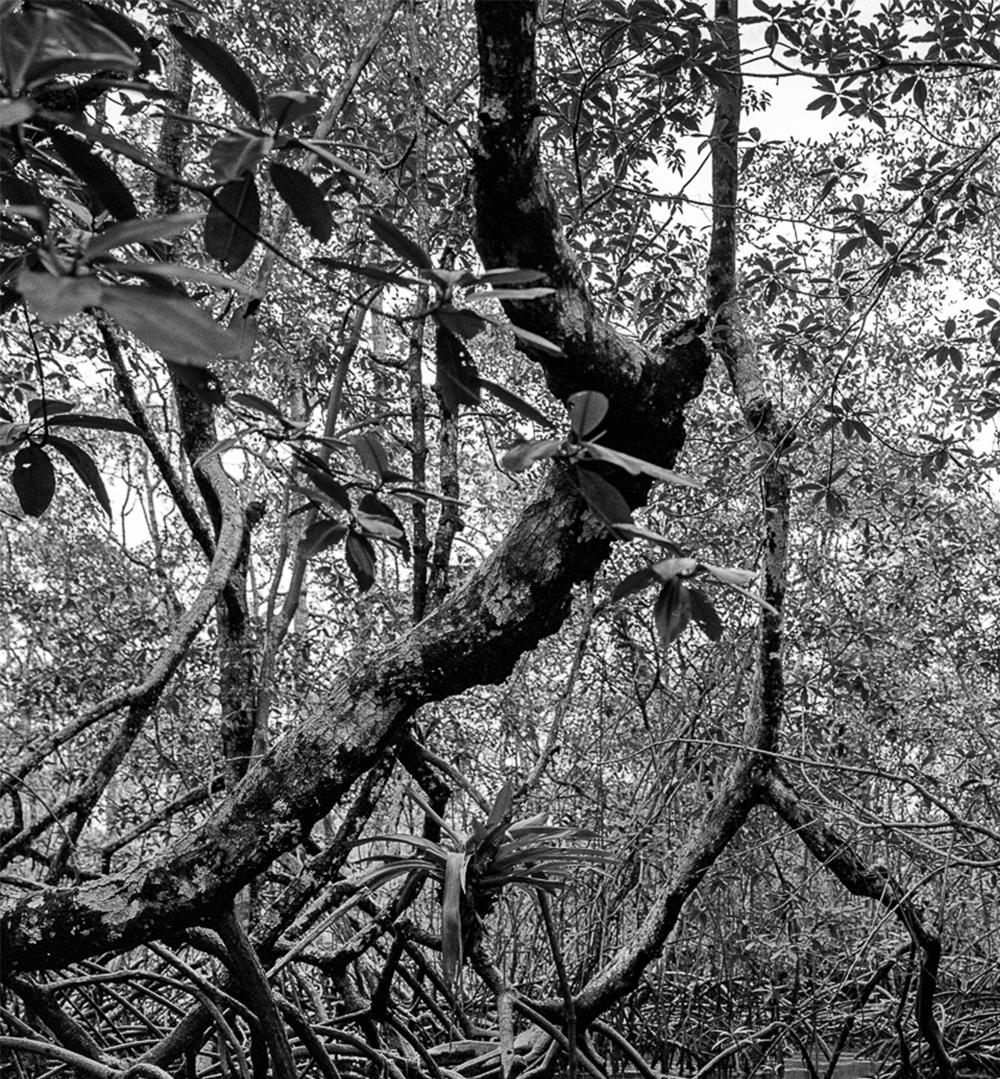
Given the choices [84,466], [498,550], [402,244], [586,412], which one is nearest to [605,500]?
[586,412]

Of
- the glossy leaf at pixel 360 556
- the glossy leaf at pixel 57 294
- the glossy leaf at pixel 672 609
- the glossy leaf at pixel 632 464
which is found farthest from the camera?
the glossy leaf at pixel 360 556

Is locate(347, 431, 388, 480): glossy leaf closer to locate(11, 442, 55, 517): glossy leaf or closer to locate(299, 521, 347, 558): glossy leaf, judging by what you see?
locate(299, 521, 347, 558): glossy leaf

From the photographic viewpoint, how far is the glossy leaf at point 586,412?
1.73ft

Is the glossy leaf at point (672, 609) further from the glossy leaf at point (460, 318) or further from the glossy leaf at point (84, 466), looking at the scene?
the glossy leaf at point (84, 466)

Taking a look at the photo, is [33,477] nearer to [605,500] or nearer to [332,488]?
[332,488]

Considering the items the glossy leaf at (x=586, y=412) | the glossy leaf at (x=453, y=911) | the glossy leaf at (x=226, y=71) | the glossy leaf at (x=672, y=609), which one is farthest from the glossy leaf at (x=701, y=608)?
Answer: the glossy leaf at (x=453, y=911)

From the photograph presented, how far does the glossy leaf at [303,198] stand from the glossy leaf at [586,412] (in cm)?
16

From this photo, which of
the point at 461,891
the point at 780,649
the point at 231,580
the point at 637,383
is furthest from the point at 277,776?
the point at 780,649

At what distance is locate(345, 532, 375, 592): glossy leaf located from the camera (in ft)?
2.55

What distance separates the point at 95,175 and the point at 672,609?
1.33ft

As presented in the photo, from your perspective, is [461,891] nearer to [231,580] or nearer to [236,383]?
[231,580]

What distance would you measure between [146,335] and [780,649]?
2249 millimetres

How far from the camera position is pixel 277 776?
133 cm

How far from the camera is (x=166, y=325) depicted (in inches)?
14.0
